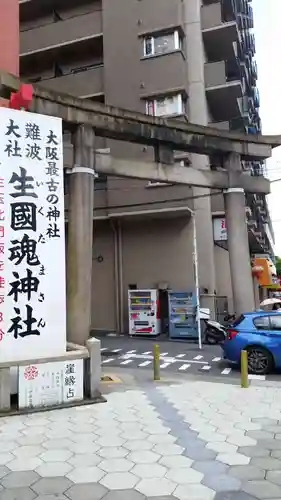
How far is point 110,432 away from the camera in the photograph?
5.58 meters

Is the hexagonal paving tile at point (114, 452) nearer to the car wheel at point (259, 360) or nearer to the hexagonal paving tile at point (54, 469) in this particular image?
the hexagonal paving tile at point (54, 469)

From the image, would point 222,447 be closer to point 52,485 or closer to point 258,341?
point 52,485

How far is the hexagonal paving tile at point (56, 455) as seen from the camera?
4.66 metres

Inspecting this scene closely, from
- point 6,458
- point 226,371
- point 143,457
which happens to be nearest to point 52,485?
point 6,458

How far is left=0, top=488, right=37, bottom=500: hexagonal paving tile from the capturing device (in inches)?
150

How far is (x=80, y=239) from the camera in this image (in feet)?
29.8

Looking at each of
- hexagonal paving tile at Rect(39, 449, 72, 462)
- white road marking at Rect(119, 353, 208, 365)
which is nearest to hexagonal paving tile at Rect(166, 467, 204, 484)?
hexagonal paving tile at Rect(39, 449, 72, 462)

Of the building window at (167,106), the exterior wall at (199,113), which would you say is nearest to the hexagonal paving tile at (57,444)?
the exterior wall at (199,113)

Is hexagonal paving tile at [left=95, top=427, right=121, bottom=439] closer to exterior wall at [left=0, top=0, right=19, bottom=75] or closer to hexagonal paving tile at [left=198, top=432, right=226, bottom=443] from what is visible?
hexagonal paving tile at [left=198, top=432, right=226, bottom=443]

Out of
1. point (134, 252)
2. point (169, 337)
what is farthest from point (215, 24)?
point (169, 337)

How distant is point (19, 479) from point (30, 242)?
355 centimetres

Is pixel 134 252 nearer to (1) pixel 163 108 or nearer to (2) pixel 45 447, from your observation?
(1) pixel 163 108

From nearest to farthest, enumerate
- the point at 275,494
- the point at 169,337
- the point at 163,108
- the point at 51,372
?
the point at 275,494 → the point at 51,372 → the point at 169,337 → the point at 163,108

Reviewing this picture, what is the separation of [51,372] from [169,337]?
9.98m
